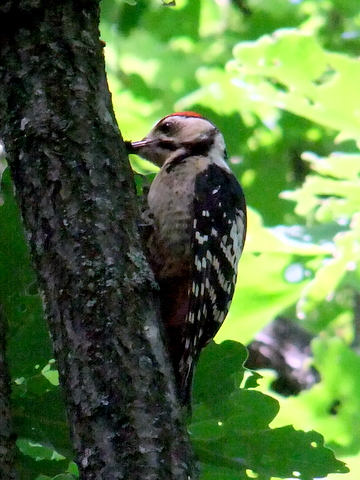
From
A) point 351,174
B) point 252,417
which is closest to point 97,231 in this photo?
point 252,417

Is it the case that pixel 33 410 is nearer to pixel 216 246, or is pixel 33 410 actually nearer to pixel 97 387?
pixel 97 387

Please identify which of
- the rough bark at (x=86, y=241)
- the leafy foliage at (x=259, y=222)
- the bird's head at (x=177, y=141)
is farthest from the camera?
the bird's head at (x=177, y=141)

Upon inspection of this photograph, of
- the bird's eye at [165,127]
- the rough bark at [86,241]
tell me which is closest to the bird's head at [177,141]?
the bird's eye at [165,127]

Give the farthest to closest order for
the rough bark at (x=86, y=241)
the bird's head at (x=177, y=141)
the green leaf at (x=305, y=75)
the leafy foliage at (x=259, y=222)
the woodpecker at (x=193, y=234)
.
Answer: the green leaf at (x=305, y=75)
the bird's head at (x=177, y=141)
the woodpecker at (x=193, y=234)
the leafy foliage at (x=259, y=222)
the rough bark at (x=86, y=241)

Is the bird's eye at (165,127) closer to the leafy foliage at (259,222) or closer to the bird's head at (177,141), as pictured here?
the bird's head at (177,141)

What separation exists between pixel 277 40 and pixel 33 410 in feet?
9.15

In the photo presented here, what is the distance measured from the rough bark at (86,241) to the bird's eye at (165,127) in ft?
4.80

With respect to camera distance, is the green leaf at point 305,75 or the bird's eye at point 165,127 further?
the green leaf at point 305,75

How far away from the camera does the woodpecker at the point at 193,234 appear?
3029 millimetres

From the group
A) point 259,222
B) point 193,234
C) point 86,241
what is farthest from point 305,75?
point 86,241

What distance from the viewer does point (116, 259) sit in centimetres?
201

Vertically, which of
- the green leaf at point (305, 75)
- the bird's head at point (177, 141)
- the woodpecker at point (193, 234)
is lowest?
the woodpecker at point (193, 234)

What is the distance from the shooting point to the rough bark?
5.84 feet

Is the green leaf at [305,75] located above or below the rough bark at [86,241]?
above
